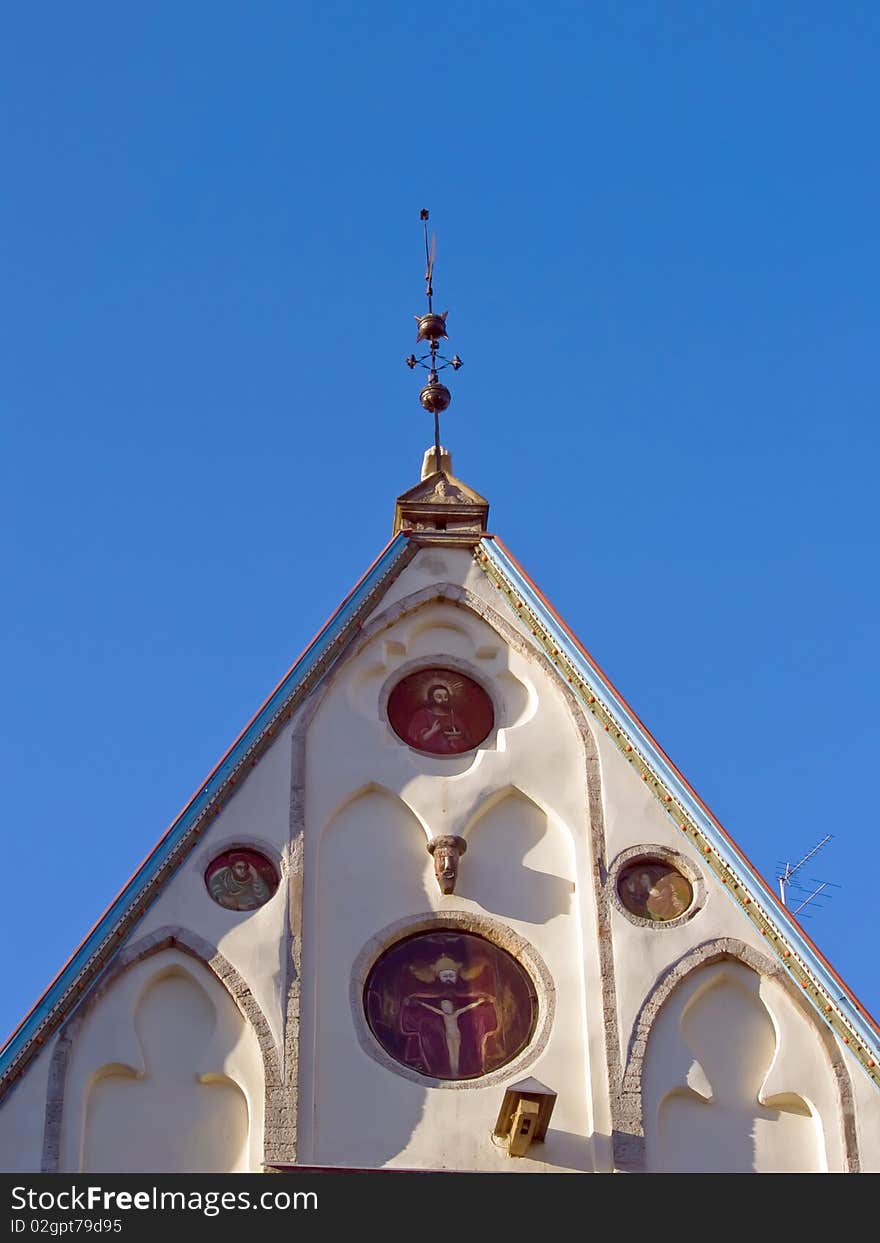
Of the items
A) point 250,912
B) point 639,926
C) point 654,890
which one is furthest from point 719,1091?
point 250,912

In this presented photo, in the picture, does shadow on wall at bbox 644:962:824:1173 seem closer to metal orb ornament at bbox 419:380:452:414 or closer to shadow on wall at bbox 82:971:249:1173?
shadow on wall at bbox 82:971:249:1173

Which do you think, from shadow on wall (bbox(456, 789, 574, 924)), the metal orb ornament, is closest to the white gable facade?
shadow on wall (bbox(456, 789, 574, 924))

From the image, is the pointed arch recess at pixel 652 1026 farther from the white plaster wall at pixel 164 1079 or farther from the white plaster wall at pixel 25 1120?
the white plaster wall at pixel 25 1120

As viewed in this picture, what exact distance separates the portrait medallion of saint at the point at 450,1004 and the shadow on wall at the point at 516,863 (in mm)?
384

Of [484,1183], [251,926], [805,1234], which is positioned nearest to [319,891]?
[251,926]

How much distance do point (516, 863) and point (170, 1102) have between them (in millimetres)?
3211

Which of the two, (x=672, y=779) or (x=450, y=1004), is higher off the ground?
(x=672, y=779)

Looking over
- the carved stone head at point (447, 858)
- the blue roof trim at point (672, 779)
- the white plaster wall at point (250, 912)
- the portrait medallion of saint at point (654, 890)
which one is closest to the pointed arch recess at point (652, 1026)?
the blue roof trim at point (672, 779)

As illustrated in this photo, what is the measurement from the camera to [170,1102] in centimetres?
1848

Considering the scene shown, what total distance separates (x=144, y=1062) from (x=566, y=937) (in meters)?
3.17

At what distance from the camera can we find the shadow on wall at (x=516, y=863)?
1975cm

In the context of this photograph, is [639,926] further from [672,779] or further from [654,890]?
[672,779]

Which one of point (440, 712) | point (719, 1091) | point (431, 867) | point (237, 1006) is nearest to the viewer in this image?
point (719, 1091)

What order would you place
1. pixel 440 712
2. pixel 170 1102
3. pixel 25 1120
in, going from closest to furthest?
1. pixel 25 1120
2. pixel 170 1102
3. pixel 440 712
